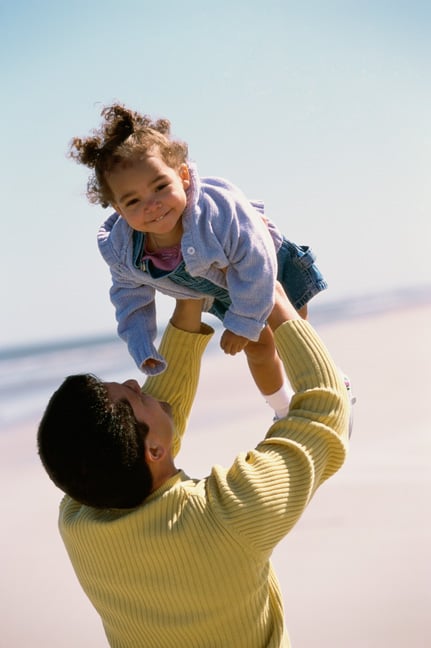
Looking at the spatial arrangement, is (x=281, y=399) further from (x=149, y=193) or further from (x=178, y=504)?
(x=178, y=504)

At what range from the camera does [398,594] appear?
283 cm

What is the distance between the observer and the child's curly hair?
83.7 inches

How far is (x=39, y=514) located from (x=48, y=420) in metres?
1.99

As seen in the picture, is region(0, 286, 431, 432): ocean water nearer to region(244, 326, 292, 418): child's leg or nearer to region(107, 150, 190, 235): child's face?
region(244, 326, 292, 418): child's leg

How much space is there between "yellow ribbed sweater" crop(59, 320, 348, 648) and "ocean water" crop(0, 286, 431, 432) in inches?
171

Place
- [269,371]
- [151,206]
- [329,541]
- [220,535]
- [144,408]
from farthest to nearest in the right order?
[329,541]
[269,371]
[151,206]
[144,408]
[220,535]

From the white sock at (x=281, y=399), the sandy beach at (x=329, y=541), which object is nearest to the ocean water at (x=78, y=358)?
the sandy beach at (x=329, y=541)

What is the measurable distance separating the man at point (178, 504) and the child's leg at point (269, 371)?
0.60 metres

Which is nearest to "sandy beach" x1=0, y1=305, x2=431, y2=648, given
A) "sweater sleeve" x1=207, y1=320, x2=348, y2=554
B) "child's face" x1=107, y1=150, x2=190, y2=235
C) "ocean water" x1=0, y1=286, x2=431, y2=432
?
"sweater sleeve" x1=207, y1=320, x2=348, y2=554

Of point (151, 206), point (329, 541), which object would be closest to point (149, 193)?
point (151, 206)

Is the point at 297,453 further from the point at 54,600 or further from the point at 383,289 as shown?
the point at 383,289

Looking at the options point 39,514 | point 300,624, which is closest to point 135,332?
point 300,624

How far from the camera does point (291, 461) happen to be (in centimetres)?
180

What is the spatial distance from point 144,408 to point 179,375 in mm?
351
